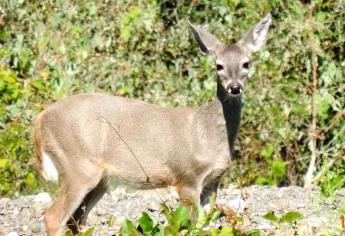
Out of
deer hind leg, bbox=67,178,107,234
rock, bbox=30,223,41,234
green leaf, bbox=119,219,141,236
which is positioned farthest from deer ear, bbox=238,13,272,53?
Answer: green leaf, bbox=119,219,141,236

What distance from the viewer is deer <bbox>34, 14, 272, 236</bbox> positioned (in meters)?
6.59

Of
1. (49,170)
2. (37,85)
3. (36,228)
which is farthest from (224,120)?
(37,85)

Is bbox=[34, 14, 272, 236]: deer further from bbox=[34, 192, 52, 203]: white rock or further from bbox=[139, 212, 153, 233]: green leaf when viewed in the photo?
bbox=[139, 212, 153, 233]: green leaf

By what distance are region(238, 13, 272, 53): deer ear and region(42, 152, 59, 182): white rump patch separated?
5.76 feet

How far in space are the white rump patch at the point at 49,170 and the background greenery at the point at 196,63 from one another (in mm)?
1617

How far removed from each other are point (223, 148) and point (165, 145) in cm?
46

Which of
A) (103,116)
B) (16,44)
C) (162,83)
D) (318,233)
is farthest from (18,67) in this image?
(318,233)

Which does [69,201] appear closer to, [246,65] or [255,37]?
[246,65]

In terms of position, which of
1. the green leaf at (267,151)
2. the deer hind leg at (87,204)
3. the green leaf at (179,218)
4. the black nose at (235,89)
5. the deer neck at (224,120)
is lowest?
the green leaf at (267,151)

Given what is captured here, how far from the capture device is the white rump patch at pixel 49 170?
6.72 meters

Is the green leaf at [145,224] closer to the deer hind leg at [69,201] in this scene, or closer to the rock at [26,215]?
the deer hind leg at [69,201]

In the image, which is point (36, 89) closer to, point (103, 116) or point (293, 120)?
point (103, 116)

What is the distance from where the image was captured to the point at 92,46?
903 centimetres

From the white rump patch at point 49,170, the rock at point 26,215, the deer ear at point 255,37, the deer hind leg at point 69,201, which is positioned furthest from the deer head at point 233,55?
the rock at point 26,215
